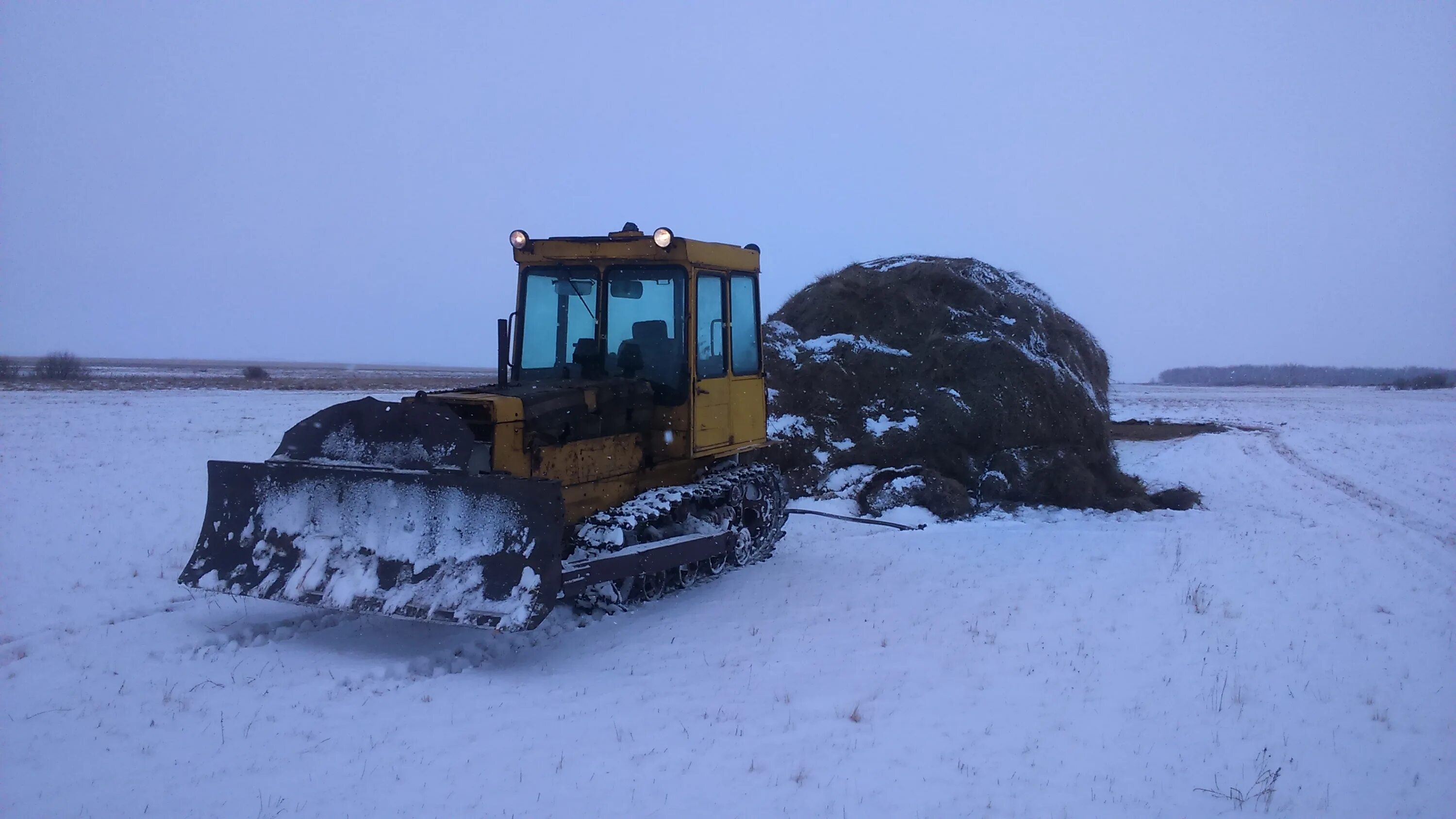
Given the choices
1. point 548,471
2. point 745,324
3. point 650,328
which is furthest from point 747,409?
point 548,471

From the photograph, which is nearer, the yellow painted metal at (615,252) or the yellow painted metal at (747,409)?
the yellow painted metal at (615,252)

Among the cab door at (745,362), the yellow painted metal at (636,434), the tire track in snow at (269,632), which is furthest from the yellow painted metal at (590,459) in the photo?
the tire track in snow at (269,632)

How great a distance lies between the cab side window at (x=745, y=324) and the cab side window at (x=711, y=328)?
24 centimetres

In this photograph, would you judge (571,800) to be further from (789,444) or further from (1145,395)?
(1145,395)

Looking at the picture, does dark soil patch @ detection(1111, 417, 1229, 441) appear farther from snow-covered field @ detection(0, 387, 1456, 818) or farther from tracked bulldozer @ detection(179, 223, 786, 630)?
tracked bulldozer @ detection(179, 223, 786, 630)

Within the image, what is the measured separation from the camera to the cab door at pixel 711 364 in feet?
27.1

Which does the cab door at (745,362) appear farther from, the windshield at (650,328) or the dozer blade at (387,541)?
the dozer blade at (387,541)

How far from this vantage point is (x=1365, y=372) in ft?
393

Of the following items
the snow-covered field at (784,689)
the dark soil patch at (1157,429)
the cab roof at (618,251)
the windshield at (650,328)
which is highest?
the cab roof at (618,251)

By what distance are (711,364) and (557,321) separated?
1457 millimetres

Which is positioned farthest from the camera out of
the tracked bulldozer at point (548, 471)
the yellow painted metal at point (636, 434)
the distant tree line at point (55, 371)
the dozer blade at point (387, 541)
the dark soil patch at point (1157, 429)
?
the distant tree line at point (55, 371)

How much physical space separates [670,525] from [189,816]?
447 cm

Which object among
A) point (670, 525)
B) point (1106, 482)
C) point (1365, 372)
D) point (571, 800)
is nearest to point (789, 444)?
point (1106, 482)

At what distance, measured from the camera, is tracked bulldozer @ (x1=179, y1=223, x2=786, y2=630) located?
239 inches
